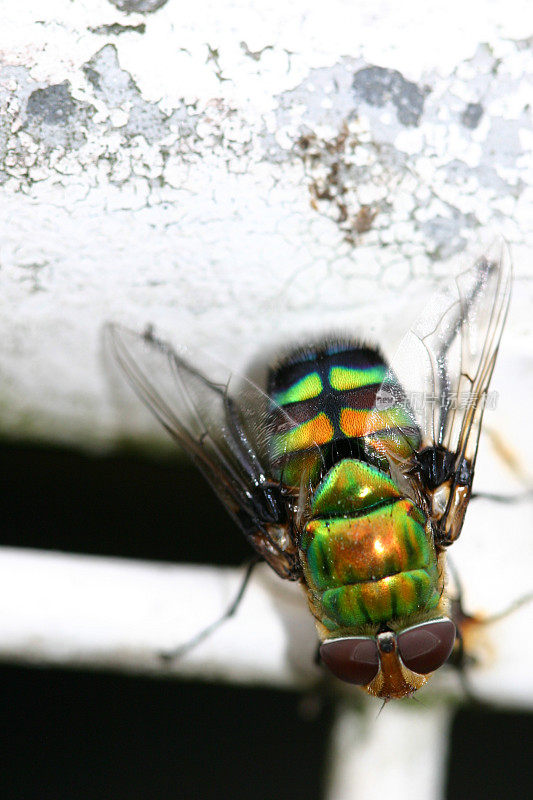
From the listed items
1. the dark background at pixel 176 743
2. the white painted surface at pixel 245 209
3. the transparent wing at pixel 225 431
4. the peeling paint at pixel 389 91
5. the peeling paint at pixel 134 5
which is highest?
the peeling paint at pixel 134 5

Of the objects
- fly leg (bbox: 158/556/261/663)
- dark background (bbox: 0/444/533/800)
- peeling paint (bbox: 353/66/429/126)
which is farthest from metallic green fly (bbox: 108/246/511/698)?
dark background (bbox: 0/444/533/800)

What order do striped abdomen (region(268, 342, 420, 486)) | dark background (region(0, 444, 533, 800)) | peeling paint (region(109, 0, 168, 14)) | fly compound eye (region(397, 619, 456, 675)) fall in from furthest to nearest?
dark background (region(0, 444, 533, 800)) → striped abdomen (region(268, 342, 420, 486)) → fly compound eye (region(397, 619, 456, 675)) → peeling paint (region(109, 0, 168, 14))

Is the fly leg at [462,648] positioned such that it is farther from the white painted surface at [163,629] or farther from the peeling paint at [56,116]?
the peeling paint at [56,116]

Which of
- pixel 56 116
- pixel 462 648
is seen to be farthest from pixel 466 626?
pixel 56 116

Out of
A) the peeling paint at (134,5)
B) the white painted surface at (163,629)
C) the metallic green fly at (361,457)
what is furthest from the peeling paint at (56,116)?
the white painted surface at (163,629)

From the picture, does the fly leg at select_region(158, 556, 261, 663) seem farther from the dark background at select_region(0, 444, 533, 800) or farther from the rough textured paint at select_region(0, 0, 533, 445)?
the dark background at select_region(0, 444, 533, 800)

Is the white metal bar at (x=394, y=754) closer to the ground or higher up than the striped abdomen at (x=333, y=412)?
closer to the ground

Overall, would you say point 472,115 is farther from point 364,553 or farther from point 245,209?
point 364,553

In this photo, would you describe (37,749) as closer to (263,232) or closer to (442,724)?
(442,724)

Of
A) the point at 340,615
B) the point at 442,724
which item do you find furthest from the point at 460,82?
the point at 442,724
